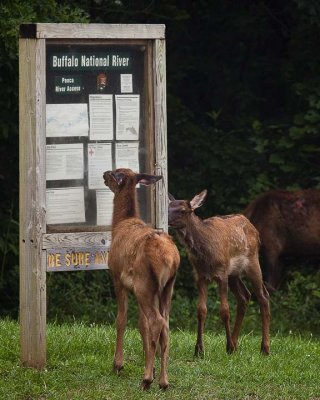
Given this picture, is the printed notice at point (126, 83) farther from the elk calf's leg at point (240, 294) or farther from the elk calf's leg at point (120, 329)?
the elk calf's leg at point (240, 294)

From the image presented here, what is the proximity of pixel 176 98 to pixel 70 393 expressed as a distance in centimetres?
974

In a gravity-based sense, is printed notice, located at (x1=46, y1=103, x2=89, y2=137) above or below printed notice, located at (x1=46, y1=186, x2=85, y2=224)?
above

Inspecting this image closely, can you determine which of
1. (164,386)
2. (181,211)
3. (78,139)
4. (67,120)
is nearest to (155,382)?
(164,386)

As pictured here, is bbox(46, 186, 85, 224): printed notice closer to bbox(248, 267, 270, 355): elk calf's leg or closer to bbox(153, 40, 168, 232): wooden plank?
bbox(153, 40, 168, 232): wooden plank

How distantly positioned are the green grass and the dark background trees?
4795mm

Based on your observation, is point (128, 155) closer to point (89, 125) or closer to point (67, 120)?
point (89, 125)

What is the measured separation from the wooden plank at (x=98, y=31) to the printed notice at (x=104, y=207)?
116 cm

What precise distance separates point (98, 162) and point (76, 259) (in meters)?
0.73

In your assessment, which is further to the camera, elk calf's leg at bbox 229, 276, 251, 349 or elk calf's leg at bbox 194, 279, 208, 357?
elk calf's leg at bbox 229, 276, 251, 349

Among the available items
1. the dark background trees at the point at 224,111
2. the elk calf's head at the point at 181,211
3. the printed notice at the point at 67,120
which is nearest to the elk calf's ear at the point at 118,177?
the printed notice at the point at 67,120

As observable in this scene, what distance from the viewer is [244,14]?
18.0m

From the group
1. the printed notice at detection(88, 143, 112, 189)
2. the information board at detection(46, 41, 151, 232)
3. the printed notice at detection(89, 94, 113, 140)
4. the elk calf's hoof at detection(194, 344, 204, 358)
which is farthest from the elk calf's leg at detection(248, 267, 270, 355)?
the printed notice at detection(89, 94, 113, 140)

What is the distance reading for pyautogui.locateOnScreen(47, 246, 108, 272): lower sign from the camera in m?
9.03

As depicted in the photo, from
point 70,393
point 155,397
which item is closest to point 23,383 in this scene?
point 70,393
